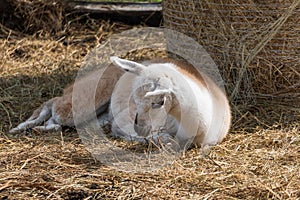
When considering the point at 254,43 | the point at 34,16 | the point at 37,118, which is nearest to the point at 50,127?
the point at 37,118

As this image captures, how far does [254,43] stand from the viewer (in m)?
4.97

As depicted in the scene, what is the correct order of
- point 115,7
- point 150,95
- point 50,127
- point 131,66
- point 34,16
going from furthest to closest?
point 115,7 < point 34,16 < point 50,127 < point 131,66 < point 150,95

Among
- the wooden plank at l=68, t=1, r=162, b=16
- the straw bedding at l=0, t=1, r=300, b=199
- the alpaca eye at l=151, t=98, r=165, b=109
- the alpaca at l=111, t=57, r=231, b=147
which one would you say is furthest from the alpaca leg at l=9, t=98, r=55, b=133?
the wooden plank at l=68, t=1, r=162, b=16

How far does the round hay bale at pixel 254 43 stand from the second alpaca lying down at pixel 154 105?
59cm

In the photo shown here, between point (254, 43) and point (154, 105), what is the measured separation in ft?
5.26

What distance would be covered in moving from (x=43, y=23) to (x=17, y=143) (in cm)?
351

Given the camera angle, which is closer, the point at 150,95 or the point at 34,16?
the point at 150,95

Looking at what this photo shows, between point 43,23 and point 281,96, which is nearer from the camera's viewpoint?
point 281,96

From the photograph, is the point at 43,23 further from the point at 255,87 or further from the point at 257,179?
the point at 257,179

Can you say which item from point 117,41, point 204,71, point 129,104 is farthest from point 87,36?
point 129,104

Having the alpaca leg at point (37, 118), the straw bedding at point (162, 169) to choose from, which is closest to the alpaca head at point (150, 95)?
the straw bedding at point (162, 169)

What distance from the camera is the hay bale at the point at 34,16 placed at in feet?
24.5

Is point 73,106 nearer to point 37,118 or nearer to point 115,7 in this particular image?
point 37,118

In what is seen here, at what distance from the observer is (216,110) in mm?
4246
